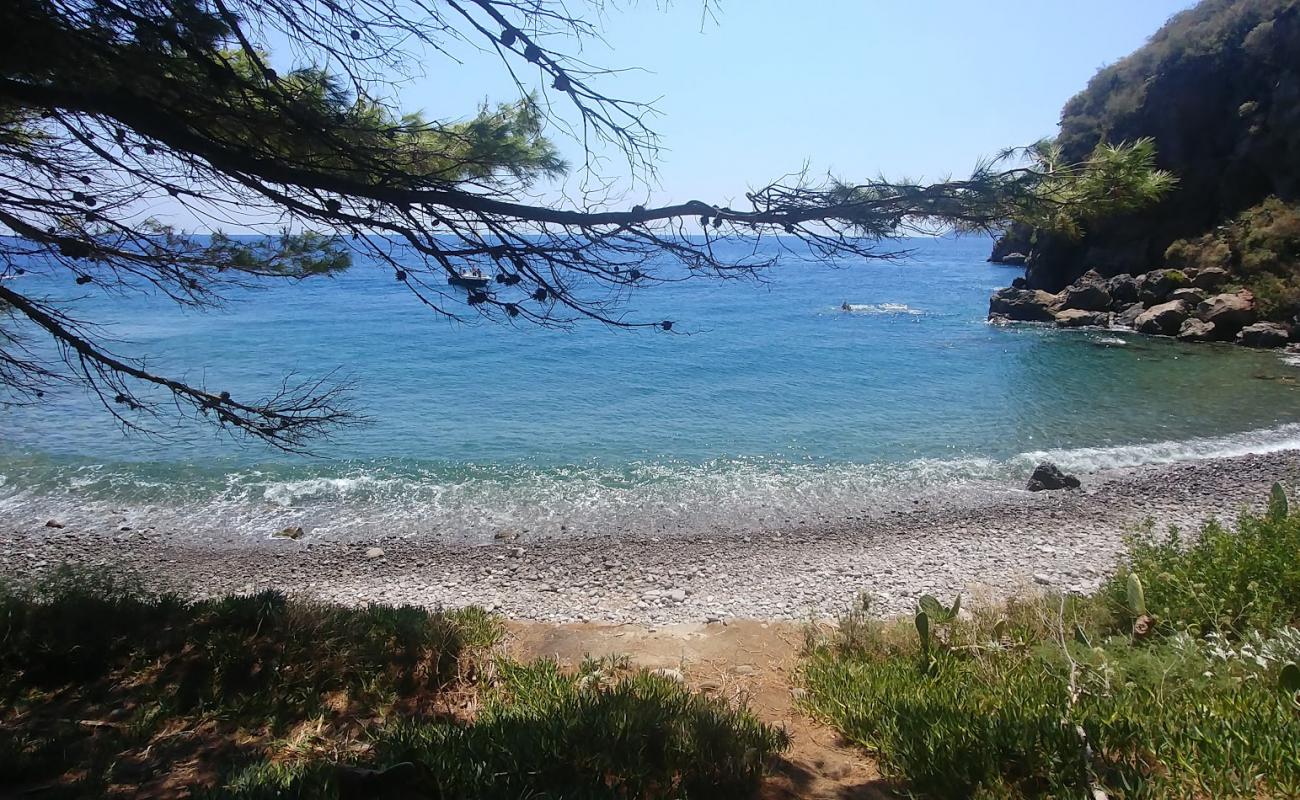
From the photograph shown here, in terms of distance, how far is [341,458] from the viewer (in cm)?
1686

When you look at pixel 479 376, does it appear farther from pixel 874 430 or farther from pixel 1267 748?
pixel 1267 748

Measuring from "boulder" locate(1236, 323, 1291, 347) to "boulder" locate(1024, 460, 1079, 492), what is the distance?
19.8 metres

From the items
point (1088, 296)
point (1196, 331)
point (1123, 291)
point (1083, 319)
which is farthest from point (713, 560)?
point (1123, 291)

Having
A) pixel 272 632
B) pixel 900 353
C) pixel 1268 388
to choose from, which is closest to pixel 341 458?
pixel 272 632

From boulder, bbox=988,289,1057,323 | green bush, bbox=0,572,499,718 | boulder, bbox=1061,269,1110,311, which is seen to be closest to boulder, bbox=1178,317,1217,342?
boulder, bbox=1061,269,1110,311

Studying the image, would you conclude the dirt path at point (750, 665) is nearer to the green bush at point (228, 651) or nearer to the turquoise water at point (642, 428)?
the green bush at point (228, 651)

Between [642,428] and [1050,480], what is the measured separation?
9865 millimetres

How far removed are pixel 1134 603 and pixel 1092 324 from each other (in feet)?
116

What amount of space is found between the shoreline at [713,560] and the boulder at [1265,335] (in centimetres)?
1726

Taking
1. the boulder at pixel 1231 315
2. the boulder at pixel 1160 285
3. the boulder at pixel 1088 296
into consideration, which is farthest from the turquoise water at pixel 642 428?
the boulder at pixel 1160 285

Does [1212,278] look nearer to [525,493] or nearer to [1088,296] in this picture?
[1088,296]

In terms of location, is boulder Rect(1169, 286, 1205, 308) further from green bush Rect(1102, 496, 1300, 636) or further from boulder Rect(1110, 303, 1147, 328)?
green bush Rect(1102, 496, 1300, 636)

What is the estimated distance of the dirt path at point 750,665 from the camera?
3.78 m

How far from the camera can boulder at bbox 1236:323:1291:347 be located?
87.5 ft
